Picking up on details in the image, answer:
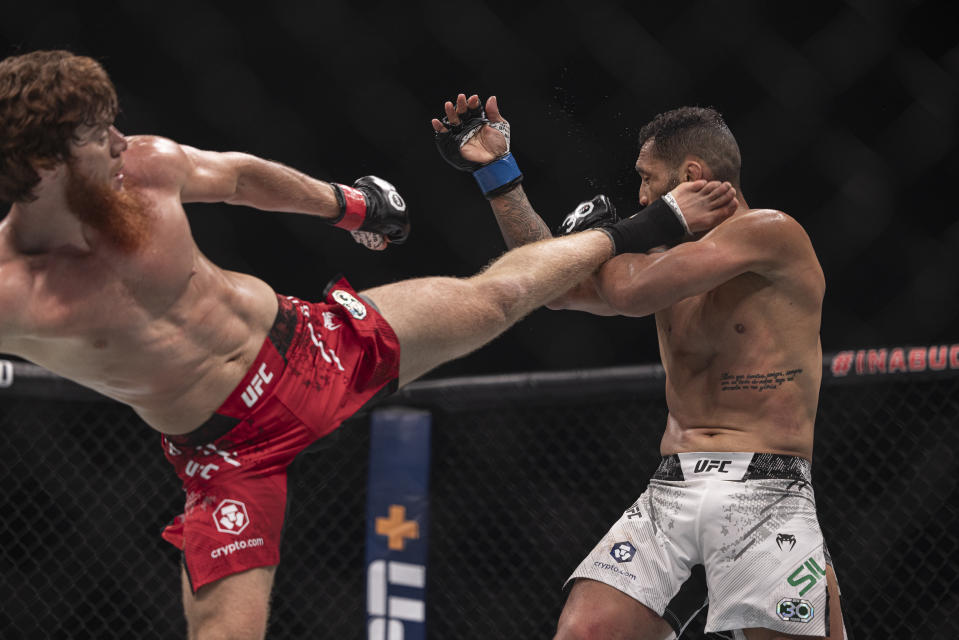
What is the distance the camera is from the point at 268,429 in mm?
1711

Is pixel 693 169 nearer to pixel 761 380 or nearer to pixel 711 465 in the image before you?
pixel 761 380

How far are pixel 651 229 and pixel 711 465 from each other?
1.65 feet

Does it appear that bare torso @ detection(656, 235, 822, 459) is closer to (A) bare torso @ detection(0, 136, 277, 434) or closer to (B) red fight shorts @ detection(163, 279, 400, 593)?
(B) red fight shorts @ detection(163, 279, 400, 593)

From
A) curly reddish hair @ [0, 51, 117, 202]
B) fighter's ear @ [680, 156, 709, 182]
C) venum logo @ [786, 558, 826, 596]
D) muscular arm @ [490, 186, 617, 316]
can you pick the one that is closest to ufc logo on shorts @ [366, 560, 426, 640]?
muscular arm @ [490, 186, 617, 316]

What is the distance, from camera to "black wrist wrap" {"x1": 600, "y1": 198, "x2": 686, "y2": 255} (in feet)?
6.72

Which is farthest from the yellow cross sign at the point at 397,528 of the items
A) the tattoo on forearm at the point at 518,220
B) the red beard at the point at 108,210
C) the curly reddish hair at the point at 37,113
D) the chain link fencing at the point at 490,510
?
the curly reddish hair at the point at 37,113

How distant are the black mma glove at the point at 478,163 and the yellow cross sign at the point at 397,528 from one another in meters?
0.85

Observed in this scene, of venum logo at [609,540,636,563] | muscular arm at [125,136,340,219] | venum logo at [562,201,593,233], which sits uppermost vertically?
muscular arm at [125,136,340,219]

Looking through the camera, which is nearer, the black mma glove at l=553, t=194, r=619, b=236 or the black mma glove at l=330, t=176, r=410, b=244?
the black mma glove at l=330, t=176, r=410, b=244

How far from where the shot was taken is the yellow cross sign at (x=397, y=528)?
252 centimetres

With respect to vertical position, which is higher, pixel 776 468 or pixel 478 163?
pixel 478 163

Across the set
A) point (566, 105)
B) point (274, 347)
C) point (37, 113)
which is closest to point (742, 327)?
point (274, 347)

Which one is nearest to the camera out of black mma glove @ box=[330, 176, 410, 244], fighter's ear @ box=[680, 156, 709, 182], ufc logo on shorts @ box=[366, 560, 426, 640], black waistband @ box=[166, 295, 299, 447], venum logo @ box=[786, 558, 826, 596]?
black waistband @ box=[166, 295, 299, 447]

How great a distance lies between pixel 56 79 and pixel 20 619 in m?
2.82
